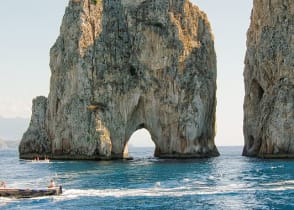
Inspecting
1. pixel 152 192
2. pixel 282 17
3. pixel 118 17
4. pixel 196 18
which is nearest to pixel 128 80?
pixel 118 17

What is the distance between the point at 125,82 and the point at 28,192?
67023 mm

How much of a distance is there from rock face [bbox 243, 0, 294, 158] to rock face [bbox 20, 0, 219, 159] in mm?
10254

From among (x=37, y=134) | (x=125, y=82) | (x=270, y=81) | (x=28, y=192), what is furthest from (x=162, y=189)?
(x=37, y=134)

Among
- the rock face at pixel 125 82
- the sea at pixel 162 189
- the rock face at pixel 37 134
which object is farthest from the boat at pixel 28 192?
the rock face at pixel 37 134

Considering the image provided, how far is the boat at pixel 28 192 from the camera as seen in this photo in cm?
5722

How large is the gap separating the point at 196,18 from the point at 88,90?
3360 cm

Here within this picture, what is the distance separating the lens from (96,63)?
396 ft

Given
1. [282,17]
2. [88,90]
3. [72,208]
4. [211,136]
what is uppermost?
[282,17]

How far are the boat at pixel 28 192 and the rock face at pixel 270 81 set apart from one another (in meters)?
64.8

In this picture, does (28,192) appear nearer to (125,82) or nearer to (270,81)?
(125,82)

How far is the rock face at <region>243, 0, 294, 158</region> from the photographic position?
11256cm

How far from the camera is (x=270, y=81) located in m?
122

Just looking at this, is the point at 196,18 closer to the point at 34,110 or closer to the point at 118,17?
the point at 118,17

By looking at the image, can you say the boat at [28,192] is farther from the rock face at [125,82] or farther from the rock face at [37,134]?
the rock face at [37,134]
